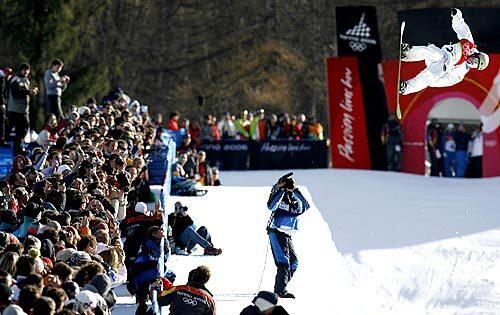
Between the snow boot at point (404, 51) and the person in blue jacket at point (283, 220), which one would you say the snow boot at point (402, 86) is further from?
the person in blue jacket at point (283, 220)

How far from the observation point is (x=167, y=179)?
2348 centimetres

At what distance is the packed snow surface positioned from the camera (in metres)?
18.9

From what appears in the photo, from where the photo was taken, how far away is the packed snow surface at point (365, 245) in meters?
18.9

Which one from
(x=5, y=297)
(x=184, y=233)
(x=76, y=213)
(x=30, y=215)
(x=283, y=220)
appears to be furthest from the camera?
(x=184, y=233)

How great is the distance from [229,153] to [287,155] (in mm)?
1500

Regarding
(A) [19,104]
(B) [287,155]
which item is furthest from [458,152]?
(A) [19,104]

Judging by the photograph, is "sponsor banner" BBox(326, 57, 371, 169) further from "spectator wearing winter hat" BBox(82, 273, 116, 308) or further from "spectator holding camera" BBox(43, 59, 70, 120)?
"spectator wearing winter hat" BBox(82, 273, 116, 308)

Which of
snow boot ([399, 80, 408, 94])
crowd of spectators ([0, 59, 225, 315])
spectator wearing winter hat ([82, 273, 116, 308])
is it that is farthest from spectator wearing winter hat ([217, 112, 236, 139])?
spectator wearing winter hat ([82, 273, 116, 308])

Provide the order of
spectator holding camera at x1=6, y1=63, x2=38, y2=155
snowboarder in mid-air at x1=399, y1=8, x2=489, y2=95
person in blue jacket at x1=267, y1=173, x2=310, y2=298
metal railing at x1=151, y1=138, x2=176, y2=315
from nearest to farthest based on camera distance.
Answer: metal railing at x1=151, y1=138, x2=176, y2=315
person in blue jacket at x1=267, y1=173, x2=310, y2=298
snowboarder in mid-air at x1=399, y1=8, x2=489, y2=95
spectator holding camera at x1=6, y1=63, x2=38, y2=155

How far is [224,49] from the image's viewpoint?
62.5 m

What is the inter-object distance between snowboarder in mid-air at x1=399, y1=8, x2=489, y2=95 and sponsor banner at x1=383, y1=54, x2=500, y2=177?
1505 cm

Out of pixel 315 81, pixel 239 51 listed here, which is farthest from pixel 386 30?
pixel 239 51

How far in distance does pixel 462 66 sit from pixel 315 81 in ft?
130

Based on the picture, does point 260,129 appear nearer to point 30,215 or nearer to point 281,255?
point 281,255
